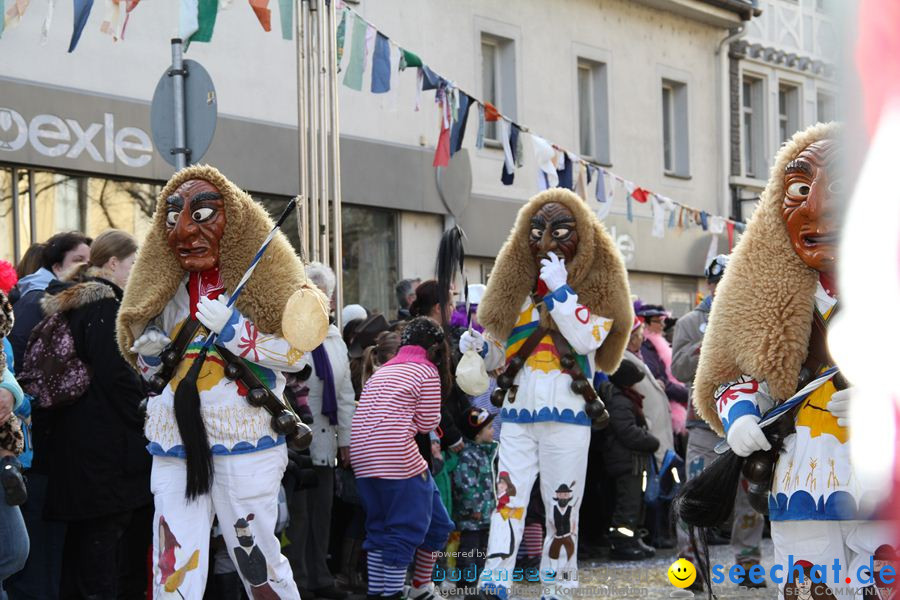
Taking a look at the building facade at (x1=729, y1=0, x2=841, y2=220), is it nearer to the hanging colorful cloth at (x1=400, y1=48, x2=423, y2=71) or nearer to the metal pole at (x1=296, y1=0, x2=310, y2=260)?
the hanging colorful cloth at (x1=400, y1=48, x2=423, y2=71)

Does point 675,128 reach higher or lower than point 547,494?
higher

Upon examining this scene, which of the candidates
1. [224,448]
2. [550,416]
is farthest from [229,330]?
[550,416]

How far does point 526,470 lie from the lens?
20.3ft

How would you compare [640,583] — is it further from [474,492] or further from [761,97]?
[761,97]

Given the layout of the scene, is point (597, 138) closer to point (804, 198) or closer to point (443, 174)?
point (443, 174)

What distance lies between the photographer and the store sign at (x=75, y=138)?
10430 millimetres

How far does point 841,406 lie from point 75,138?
8823 millimetres

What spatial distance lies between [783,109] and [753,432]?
64.3ft

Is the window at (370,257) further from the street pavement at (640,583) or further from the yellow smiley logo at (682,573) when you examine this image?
the yellow smiley logo at (682,573)

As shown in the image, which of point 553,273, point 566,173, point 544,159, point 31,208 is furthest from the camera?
point 566,173

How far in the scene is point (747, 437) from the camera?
3764mm

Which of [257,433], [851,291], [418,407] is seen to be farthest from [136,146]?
[851,291]

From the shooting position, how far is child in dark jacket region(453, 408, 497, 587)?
23.6 feet

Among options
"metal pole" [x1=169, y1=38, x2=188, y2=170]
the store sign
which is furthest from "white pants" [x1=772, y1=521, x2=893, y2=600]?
the store sign
